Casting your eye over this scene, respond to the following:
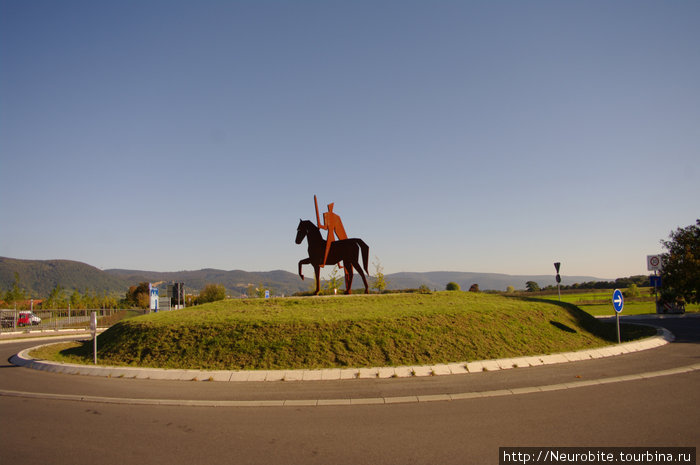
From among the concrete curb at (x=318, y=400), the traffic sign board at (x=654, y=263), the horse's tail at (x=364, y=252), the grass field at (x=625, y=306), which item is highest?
the horse's tail at (x=364, y=252)

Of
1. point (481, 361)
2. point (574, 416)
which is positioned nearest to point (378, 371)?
point (481, 361)

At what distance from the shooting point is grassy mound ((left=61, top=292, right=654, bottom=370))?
13000 mm

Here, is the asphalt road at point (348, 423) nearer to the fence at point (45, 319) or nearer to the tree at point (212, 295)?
the fence at point (45, 319)

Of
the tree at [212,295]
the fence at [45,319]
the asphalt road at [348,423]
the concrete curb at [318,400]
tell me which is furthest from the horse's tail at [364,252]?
the tree at [212,295]

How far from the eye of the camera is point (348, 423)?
7734 millimetres

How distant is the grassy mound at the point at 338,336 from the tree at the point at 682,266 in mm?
18762

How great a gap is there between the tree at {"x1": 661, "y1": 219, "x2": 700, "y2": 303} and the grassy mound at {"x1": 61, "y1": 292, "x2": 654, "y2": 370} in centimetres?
1876

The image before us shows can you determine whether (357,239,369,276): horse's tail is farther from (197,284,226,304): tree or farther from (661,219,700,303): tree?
(197,284,226,304): tree

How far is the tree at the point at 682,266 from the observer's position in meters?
32.0

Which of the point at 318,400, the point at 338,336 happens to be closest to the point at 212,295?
the point at 338,336

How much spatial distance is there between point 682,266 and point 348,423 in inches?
1398

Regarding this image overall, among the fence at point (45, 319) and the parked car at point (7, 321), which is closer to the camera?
the parked car at point (7, 321)

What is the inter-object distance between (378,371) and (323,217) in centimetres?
1156

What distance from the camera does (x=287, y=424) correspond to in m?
7.79
